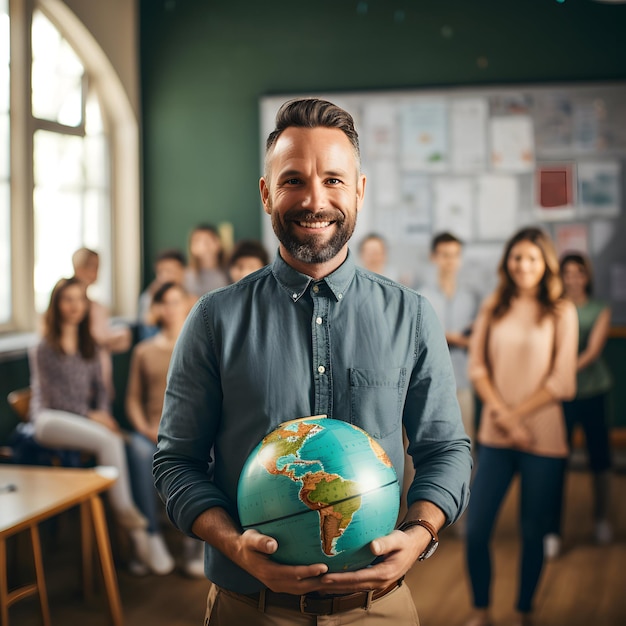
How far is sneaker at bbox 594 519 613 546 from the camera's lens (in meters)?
4.54

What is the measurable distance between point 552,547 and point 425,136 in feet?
10.3

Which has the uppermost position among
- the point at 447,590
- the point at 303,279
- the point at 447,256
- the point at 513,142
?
the point at 513,142

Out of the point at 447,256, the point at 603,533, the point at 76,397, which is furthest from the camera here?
the point at 447,256

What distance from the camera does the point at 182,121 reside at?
6.62 metres

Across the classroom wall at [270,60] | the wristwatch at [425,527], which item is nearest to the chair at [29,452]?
Result: the classroom wall at [270,60]

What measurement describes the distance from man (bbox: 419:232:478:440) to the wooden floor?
0.76m

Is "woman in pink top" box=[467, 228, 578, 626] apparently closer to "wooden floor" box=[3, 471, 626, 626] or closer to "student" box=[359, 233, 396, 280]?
"wooden floor" box=[3, 471, 626, 626]

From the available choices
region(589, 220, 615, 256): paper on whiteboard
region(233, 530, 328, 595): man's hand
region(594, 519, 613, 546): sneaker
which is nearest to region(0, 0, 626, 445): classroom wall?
region(589, 220, 615, 256): paper on whiteboard

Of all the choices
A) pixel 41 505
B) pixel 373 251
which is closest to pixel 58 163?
pixel 373 251

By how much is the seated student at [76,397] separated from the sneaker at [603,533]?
92.6 inches

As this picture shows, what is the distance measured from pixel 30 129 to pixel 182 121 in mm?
1705

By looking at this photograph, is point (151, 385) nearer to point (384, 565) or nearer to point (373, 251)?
point (373, 251)

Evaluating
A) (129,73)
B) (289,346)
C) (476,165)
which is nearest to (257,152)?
(129,73)

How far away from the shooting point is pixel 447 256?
5.08 metres
